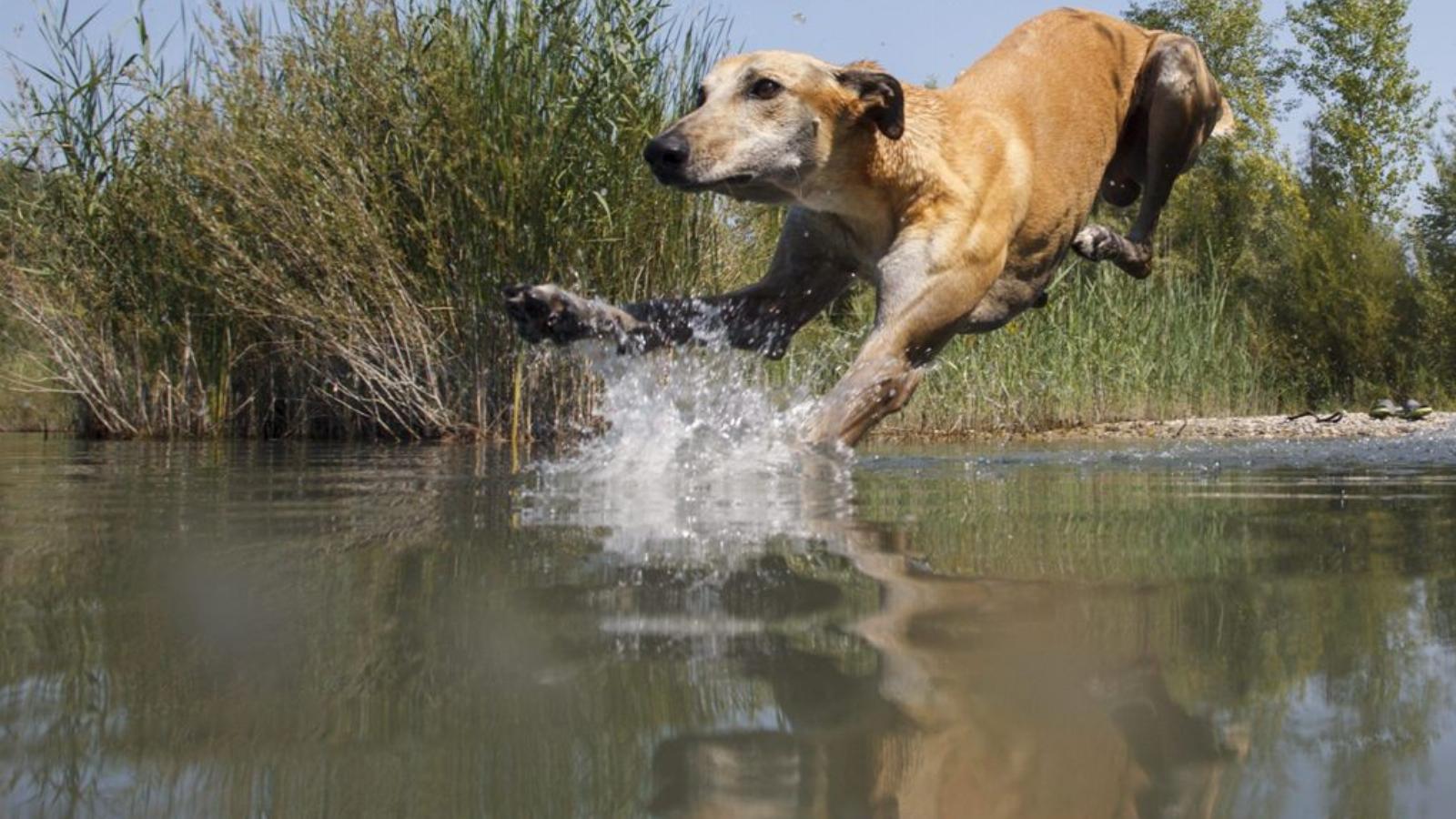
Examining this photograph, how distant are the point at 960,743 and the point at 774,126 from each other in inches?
154

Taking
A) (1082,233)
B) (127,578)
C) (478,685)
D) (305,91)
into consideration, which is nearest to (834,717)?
(478,685)

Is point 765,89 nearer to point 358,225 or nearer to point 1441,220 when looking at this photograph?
point 358,225

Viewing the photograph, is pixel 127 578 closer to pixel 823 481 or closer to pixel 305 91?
pixel 823 481

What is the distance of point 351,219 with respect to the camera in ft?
33.4

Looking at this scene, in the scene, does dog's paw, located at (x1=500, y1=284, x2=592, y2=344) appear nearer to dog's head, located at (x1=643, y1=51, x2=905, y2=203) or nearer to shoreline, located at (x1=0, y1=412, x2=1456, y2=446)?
dog's head, located at (x1=643, y1=51, x2=905, y2=203)

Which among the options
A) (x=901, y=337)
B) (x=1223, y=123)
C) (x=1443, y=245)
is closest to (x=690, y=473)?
(x=901, y=337)

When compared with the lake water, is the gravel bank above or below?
above

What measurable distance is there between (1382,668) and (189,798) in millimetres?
1102

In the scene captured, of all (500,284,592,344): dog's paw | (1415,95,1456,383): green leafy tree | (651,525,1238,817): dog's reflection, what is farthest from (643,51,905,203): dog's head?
(1415,95,1456,383): green leafy tree

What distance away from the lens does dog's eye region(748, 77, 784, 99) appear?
16.3 feet

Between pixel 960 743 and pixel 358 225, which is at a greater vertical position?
pixel 358 225

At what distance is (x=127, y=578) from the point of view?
2.30 meters

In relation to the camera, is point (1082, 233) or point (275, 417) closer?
point (1082, 233)

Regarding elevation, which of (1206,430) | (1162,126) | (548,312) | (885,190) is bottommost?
(1206,430)
